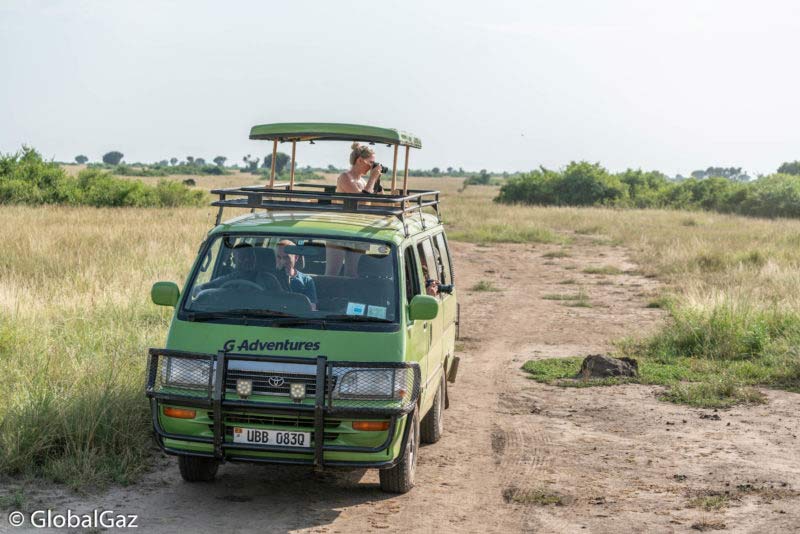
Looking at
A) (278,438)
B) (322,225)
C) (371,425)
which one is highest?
(322,225)

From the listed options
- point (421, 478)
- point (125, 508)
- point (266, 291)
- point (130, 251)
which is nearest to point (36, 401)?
point (125, 508)

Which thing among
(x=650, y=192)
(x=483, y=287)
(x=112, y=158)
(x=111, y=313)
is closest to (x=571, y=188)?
(x=650, y=192)

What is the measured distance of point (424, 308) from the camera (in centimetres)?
671

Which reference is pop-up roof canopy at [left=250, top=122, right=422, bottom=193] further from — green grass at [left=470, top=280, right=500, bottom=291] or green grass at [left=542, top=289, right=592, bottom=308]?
green grass at [left=470, top=280, right=500, bottom=291]

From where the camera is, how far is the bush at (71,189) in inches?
1357

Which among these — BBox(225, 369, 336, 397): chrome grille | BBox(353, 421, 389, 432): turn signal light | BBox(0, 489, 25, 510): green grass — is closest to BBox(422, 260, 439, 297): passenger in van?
BBox(353, 421, 389, 432): turn signal light

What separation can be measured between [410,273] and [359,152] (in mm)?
3008

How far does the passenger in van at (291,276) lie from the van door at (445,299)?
5.49 ft

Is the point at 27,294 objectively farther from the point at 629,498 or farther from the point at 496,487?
the point at 629,498

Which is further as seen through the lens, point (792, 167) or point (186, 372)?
point (792, 167)

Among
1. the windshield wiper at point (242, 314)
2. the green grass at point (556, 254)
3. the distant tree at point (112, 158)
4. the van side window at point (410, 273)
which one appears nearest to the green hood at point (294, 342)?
the windshield wiper at point (242, 314)

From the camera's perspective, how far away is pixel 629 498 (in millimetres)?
7027

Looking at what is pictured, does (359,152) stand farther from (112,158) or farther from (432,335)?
(112,158)

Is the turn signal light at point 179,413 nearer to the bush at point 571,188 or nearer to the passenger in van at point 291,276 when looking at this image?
the passenger in van at point 291,276
